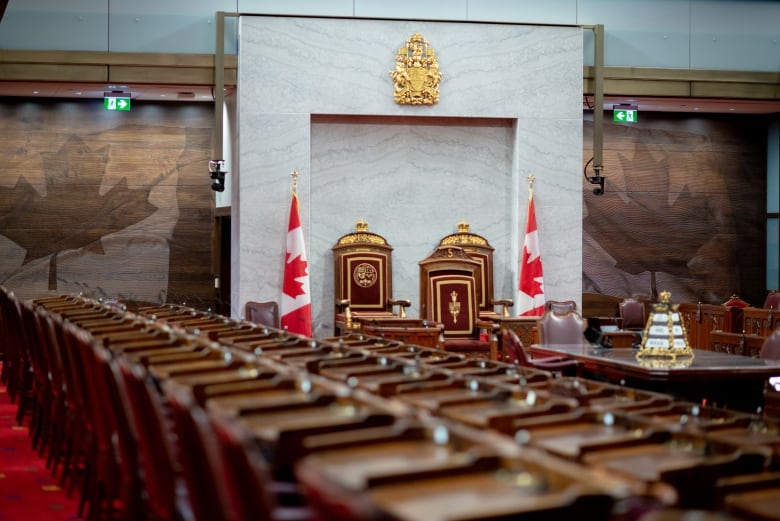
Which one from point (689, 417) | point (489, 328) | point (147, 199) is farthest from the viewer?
point (147, 199)

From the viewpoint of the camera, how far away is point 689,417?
373 centimetres

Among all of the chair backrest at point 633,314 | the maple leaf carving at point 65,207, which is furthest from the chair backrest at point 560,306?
the maple leaf carving at point 65,207

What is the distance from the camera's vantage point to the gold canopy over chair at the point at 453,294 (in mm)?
11227

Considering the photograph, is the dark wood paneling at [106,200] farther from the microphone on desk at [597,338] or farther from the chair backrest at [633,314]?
the microphone on desk at [597,338]

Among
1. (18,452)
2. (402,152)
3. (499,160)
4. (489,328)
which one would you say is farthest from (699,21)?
(18,452)

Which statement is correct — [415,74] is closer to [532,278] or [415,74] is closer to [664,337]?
[532,278]

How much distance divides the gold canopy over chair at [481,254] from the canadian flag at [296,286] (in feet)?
5.60

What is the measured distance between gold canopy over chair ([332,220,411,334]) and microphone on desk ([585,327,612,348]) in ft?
8.42

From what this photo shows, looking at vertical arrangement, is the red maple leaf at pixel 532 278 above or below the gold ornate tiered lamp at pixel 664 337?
above

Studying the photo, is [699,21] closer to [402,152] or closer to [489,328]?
[402,152]

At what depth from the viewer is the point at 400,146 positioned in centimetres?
1205

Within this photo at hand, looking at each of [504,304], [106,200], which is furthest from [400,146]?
[106,200]

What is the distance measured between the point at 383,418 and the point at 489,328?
7.88m

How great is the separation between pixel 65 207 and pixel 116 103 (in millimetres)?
1886
